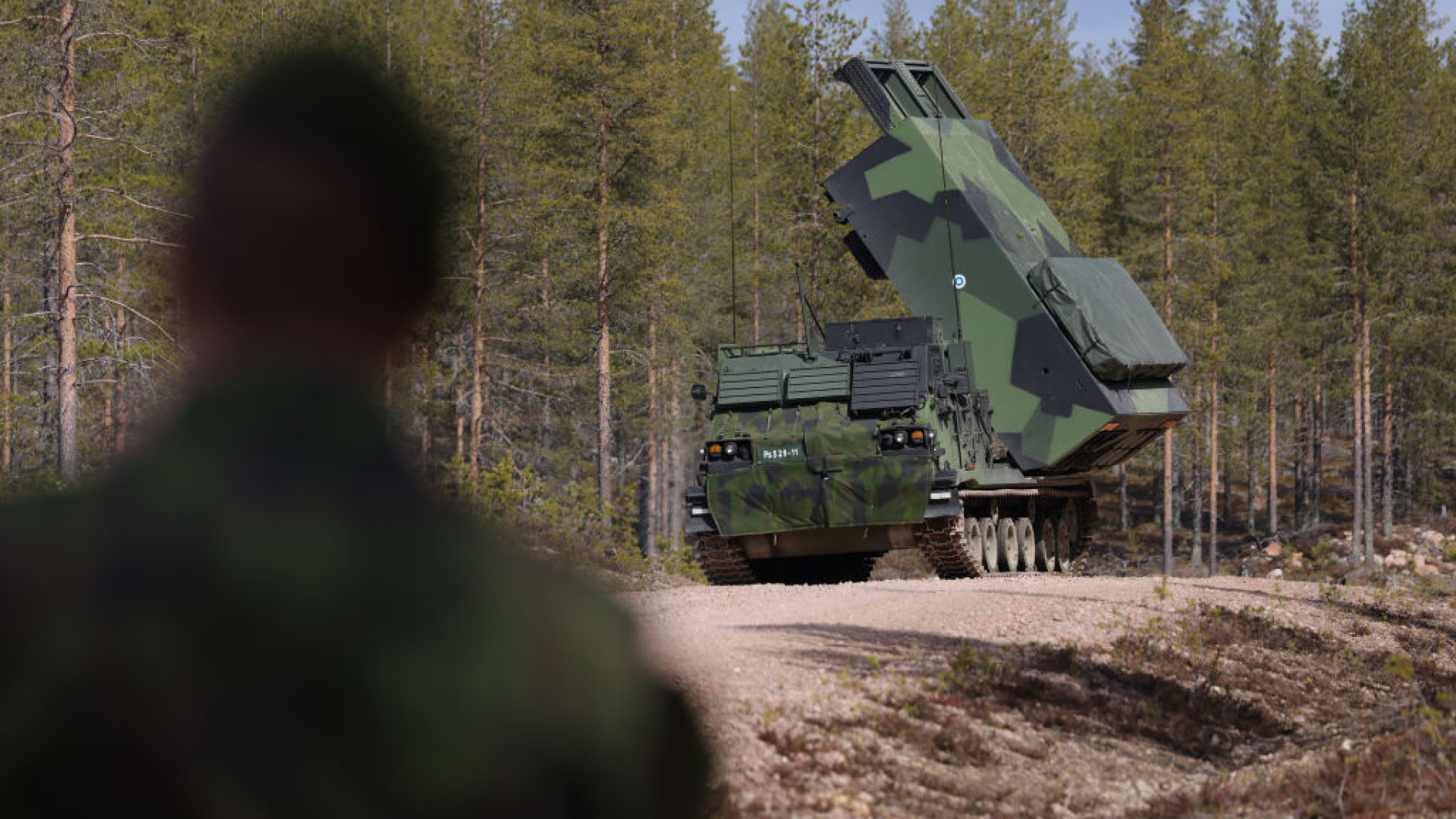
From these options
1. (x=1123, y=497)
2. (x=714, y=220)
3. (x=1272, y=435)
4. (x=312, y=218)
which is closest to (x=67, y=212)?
(x=312, y=218)

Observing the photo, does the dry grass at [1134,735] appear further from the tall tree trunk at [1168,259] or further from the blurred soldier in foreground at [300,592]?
the tall tree trunk at [1168,259]

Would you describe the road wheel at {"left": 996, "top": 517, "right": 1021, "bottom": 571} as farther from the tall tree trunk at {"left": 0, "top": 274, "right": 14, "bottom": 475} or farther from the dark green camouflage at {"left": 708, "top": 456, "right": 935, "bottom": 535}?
the tall tree trunk at {"left": 0, "top": 274, "right": 14, "bottom": 475}

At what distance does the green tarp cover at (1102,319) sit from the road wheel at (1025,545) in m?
2.36

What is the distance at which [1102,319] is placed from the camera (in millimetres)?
17578

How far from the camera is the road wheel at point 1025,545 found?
19.2 meters

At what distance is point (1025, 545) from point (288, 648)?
738 inches

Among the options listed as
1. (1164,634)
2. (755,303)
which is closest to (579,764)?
(1164,634)

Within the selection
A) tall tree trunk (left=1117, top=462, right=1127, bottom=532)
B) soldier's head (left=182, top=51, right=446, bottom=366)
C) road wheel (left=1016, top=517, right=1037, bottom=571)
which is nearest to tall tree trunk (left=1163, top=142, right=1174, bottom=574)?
tall tree trunk (left=1117, top=462, right=1127, bottom=532)

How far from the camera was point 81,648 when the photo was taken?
1.30 m

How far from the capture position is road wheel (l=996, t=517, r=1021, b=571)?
60.1 feet

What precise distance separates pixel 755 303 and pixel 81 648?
3901cm

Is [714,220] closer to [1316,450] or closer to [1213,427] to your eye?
[1213,427]

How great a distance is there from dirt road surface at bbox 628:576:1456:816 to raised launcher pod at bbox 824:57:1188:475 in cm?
453

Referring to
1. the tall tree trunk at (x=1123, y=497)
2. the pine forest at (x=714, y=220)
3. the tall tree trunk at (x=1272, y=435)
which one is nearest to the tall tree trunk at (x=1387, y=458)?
the pine forest at (x=714, y=220)
